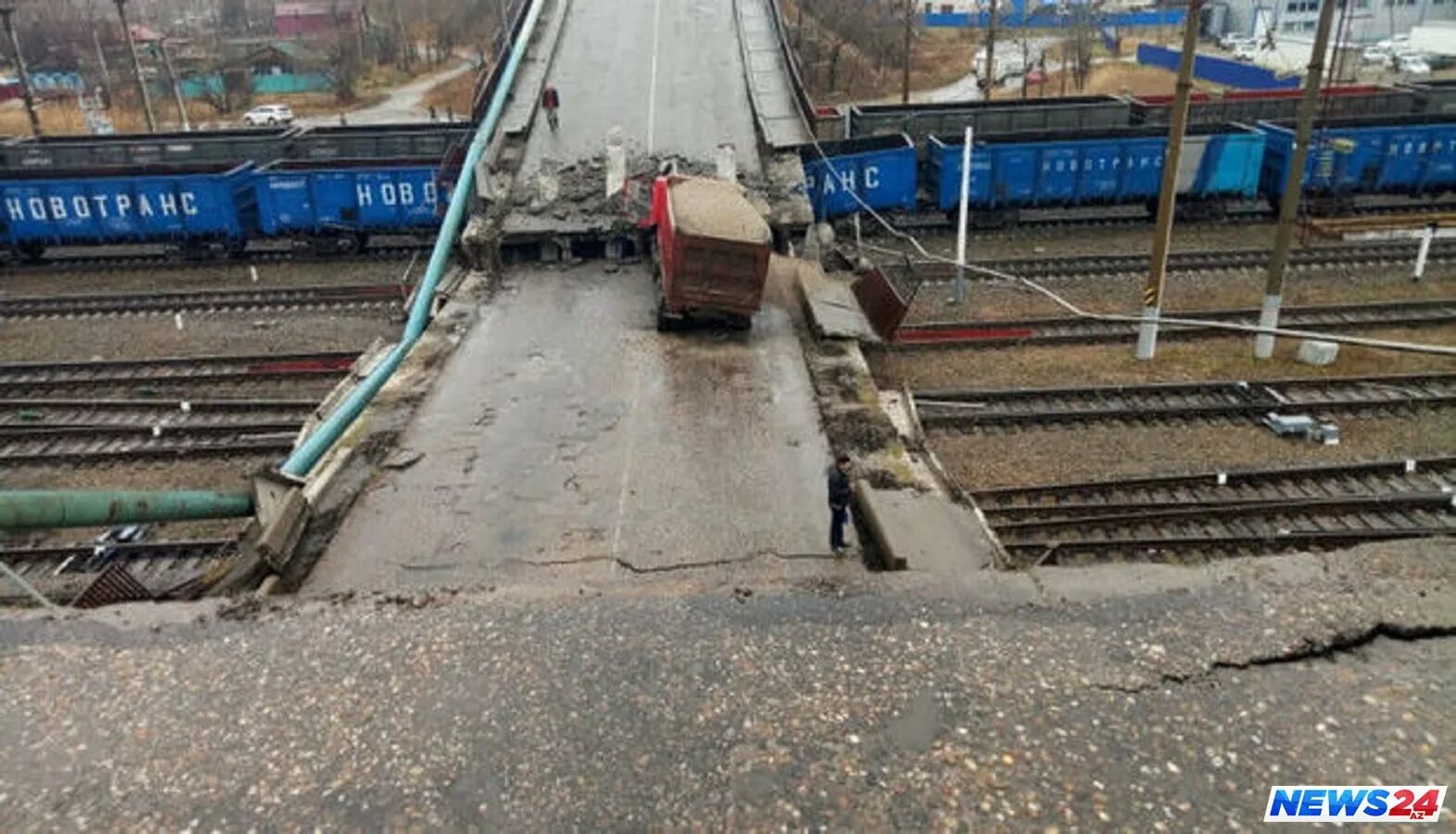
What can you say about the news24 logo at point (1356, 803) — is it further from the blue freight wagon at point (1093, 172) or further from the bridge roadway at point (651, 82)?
the blue freight wagon at point (1093, 172)

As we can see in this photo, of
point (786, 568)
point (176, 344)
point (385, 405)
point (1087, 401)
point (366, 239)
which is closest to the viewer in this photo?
point (786, 568)

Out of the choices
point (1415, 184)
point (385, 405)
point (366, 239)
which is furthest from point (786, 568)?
point (1415, 184)

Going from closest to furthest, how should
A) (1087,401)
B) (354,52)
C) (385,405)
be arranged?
(385,405)
(1087,401)
(354,52)

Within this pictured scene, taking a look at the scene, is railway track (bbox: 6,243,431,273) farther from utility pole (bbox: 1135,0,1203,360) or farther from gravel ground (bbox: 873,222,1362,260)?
utility pole (bbox: 1135,0,1203,360)

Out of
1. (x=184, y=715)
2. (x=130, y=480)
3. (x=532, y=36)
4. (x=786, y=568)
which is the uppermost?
(x=532, y=36)

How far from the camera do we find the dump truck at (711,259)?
44.0 ft

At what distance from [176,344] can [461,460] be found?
9.53m

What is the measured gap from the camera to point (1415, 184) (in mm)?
22891

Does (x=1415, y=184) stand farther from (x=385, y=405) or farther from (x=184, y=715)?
(x=184, y=715)

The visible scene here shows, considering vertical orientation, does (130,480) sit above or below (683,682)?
below

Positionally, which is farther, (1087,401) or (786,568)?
(1087,401)

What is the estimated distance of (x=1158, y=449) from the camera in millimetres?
12188

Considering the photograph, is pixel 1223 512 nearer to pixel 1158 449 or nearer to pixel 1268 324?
pixel 1158 449

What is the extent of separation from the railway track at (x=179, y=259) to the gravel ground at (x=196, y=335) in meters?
3.94
